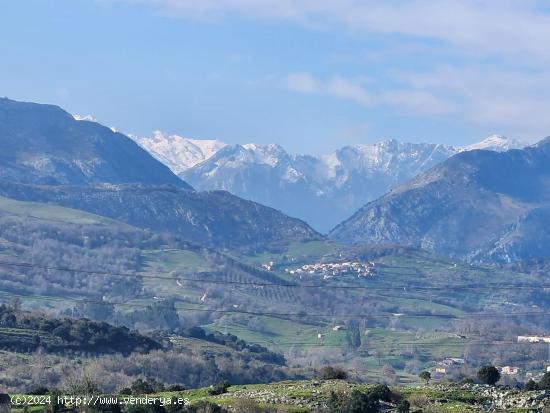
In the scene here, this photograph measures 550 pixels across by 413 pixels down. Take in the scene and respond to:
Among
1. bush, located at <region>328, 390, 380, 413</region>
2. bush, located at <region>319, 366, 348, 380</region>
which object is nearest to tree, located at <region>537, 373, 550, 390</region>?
bush, located at <region>319, 366, 348, 380</region>

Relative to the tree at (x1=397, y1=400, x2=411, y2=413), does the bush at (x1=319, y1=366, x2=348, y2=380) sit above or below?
below

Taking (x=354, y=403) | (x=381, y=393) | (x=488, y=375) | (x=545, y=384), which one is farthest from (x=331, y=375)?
(x=354, y=403)

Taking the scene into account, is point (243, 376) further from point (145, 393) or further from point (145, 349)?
point (145, 393)

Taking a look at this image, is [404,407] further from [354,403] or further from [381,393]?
[381,393]

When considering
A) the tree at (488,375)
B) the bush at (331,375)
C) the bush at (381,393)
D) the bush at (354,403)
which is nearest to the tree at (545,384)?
the tree at (488,375)

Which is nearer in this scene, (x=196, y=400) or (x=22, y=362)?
(x=196, y=400)

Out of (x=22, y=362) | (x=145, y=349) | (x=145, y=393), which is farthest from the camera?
(x=145, y=349)

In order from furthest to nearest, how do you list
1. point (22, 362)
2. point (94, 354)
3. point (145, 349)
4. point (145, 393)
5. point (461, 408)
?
point (145, 349), point (94, 354), point (22, 362), point (145, 393), point (461, 408)

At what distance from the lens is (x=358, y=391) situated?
8144 cm

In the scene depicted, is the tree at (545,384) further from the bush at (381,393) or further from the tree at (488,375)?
the bush at (381,393)

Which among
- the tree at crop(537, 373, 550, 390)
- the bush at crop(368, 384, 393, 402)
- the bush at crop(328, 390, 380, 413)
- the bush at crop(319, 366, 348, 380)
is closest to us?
the bush at crop(328, 390, 380, 413)

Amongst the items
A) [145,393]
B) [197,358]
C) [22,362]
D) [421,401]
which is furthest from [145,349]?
[421,401]

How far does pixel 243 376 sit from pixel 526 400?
A: 108632mm

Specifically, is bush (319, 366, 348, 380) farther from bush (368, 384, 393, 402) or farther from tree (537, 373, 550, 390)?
bush (368, 384, 393, 402)
